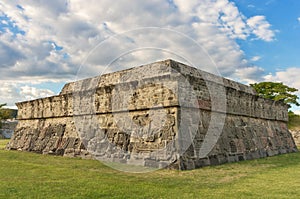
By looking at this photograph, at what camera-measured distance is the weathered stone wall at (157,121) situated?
7035 mm

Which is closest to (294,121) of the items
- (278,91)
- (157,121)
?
(278,91)

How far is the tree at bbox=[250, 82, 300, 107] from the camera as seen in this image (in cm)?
2914

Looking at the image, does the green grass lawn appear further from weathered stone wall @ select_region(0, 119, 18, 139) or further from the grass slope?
weathered stone wall @ select_region(0, 119, 18, 139)

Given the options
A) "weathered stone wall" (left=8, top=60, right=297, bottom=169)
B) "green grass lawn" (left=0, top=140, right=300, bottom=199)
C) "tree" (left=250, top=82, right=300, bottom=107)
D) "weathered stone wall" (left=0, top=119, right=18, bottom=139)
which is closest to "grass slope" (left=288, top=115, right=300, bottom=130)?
"tree" (left=250, top=82, right=300, bottom=107)

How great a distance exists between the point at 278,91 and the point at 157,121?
2676 centimetres

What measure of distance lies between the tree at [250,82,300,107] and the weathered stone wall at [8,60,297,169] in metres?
19.5

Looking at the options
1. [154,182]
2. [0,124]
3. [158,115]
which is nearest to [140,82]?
[158,115]

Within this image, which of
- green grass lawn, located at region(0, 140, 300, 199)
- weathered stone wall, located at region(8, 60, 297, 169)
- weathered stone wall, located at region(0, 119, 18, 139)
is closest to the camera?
green grass lawn, located at region(0, 140, 300, 199)

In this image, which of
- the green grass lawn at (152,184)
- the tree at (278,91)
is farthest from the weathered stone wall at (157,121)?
the tree at (278,91)

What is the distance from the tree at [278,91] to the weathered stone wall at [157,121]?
766 inches

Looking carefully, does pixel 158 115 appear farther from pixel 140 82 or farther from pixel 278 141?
pixel 278 141

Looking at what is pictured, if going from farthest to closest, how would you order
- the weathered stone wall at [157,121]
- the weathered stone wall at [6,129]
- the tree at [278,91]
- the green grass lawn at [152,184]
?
the weathered stone wall at [6,129] → the tree at [278,91] → the weathered stone wall at [157,121] → the green grass lawn at [152,184]

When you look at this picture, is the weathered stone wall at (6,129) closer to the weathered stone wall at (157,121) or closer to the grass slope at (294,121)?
the weathered stone wall at (157,121)

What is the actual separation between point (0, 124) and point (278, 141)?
36.6 metres
